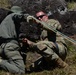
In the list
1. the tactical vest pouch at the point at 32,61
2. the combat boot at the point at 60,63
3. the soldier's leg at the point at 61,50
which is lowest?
the tactical vest pouch at the point at 32,61

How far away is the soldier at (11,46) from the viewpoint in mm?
9023

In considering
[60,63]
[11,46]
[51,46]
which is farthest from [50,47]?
[11,46]

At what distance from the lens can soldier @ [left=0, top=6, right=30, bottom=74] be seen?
29.6ft

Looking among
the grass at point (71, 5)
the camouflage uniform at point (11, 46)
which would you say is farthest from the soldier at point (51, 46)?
the grass at point (71, 5)

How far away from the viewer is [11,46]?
359 inches

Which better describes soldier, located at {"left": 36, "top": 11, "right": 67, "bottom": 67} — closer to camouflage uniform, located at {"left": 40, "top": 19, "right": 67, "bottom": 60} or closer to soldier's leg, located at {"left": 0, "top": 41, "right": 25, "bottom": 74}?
camouflage uniform, located at {"left": 40, "top": 19, "right": 67, "bottom": 60}

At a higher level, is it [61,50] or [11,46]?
[11,46]

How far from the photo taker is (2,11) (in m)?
13.4

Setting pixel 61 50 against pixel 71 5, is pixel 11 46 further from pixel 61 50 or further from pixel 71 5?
pixel 71 5

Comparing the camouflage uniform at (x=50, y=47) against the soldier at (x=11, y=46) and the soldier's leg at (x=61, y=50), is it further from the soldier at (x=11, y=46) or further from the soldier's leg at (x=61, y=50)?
the soldier at (x=11, y=46)

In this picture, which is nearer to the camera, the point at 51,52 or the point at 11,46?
the point at 51,52

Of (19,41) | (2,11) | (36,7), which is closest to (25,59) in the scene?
(19,41)

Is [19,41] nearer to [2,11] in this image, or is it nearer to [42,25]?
[42,25]

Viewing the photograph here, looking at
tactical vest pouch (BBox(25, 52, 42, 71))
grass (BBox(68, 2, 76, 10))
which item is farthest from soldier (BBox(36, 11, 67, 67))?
grass (BBox(68, 2, 76, 10))
